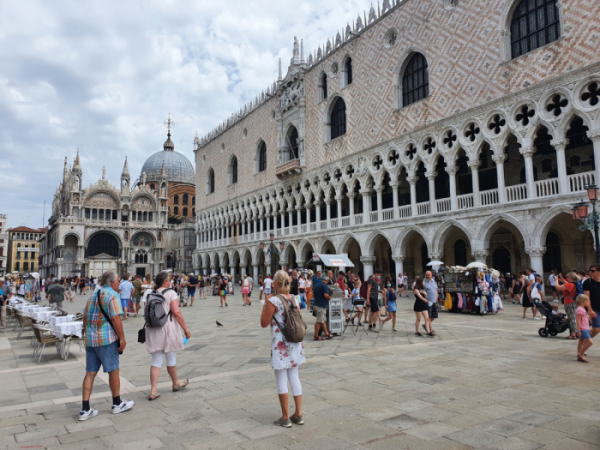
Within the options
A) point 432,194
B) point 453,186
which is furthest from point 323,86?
point 453,186

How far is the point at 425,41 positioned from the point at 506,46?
189 inches

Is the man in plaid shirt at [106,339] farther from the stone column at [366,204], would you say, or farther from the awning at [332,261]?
the stone column at [366,204]

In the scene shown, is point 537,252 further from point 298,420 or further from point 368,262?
point 298,420

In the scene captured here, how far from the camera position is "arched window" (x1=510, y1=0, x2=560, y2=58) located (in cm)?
1797

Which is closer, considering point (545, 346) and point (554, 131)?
point (545, 346)

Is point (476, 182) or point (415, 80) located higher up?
point (415, 80)

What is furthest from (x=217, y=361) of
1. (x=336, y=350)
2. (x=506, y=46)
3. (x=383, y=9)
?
(x=383, y=9)

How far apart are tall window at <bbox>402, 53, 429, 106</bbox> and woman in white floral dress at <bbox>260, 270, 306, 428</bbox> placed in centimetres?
2160

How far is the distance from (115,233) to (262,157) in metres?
29.5

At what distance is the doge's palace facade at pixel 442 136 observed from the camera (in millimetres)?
17594

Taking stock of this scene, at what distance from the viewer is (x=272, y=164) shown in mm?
36719

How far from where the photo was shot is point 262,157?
39.8 metres

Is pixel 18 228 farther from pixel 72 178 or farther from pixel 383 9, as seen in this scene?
pixel 383 9

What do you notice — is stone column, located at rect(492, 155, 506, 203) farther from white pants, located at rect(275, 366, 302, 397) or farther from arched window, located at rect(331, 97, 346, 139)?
white pants, located at rect(275, 366, 302, 397)
